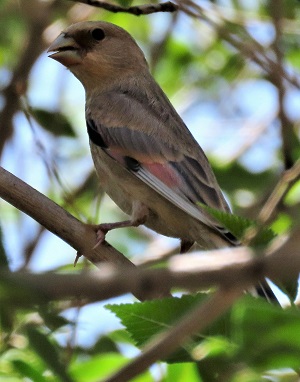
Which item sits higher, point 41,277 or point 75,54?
point 75,54

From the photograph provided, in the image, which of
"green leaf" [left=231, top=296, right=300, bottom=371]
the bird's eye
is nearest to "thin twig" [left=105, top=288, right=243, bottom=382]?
"green leaf" [left=231, top=296, right=300, bottom=371]

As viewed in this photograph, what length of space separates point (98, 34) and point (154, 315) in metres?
3.48

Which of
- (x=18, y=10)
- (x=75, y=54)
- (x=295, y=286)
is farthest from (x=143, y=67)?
(x=295, y=286)

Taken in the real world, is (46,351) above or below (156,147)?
below

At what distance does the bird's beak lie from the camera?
5070 millimetres

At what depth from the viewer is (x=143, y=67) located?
224 inches

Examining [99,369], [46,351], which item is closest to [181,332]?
[46,351]

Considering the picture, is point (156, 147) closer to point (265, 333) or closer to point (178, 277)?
point (265, 333)

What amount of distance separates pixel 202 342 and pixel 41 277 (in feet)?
3.25

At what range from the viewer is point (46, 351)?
2125mm

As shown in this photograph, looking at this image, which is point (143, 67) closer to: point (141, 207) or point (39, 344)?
point (141, 207)

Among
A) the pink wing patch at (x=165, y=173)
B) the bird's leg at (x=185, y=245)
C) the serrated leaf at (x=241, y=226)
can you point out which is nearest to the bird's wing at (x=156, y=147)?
the pink wing patch at (x=165, y=173)

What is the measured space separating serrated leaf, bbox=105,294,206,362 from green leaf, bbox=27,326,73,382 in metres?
0.27

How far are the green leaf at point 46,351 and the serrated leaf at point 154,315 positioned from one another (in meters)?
0.27
